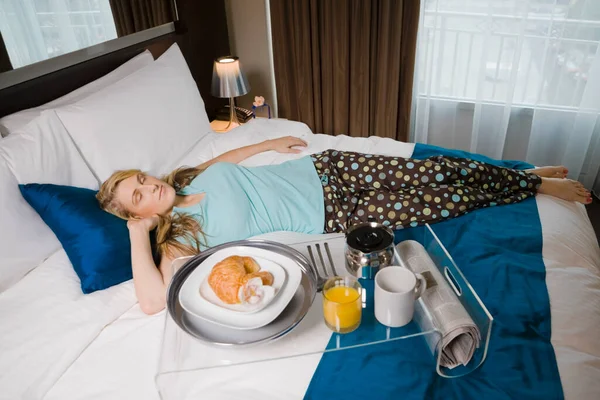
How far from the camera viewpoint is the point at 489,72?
267 cm

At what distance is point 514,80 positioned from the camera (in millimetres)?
2602

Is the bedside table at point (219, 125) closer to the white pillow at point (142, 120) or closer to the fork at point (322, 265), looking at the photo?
the white pillow at point (142, 120)

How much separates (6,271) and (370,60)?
7.27 ft

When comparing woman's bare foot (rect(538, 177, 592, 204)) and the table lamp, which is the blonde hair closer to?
the table lamp

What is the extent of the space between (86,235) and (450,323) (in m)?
1.12

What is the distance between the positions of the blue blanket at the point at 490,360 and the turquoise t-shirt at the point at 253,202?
525mm

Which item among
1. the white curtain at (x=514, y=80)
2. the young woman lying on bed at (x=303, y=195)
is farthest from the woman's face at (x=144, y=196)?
the white curtain at (x=514, y=80)

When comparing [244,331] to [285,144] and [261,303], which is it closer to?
[261,303]

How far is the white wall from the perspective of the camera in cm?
300

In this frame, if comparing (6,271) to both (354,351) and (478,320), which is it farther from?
(478,320)

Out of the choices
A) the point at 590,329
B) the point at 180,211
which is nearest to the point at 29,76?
the point at 180,211

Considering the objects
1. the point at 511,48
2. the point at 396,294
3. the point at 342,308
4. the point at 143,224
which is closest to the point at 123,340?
the point at 143,224

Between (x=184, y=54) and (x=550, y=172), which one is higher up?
Answer: (x=184, y=54)

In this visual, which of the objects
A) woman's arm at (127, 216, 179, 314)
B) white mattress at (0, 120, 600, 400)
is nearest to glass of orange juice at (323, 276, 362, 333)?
white mattress at (0, 120, 600, 400)
